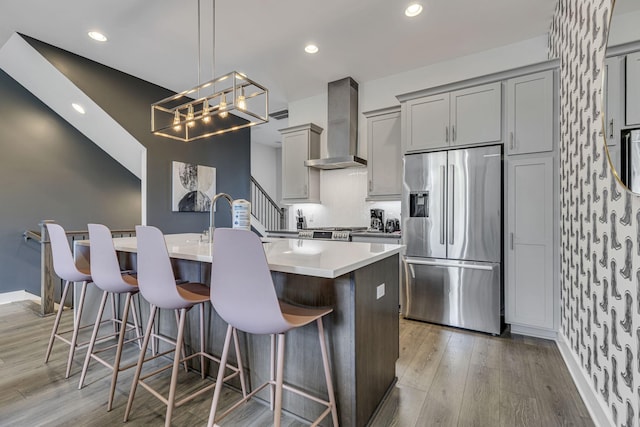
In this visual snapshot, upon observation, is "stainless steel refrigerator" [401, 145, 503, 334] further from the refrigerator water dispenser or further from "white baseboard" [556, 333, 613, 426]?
"white baseboard" [556, 333, 613, 426]

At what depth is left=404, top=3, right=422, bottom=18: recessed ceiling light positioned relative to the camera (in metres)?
2.74

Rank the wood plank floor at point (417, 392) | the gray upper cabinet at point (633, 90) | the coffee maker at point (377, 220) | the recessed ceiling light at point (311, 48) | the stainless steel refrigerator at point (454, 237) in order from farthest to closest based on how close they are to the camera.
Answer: the coffee maker at point (377, 220) → the recessed ceiling light at point (311, 48) → the stainless steel refrigerator at point (454, 237) → the wood plank floor at point (417, 392) → the gray upper cabinet at point (633, 90)

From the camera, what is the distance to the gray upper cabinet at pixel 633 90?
1.18 metres

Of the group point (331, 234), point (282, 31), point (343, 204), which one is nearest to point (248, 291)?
point (331, 234)

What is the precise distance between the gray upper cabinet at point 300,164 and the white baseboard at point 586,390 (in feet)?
11.2

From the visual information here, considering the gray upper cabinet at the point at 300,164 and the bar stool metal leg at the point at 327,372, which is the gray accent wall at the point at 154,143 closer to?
the gray upper cabinet at the point at 300,164

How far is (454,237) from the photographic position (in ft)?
10.1

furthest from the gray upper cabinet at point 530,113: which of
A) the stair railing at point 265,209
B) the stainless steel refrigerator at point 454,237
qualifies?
the stair railing at point 265,209

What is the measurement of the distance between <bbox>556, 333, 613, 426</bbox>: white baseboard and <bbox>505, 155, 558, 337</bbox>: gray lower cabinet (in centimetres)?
31

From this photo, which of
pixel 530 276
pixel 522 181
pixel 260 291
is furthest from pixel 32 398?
pixel 522 181

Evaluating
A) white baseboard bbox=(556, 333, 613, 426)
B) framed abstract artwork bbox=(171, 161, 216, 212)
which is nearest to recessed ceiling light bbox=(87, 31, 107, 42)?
framed abstract artwork bbox=(171, 161, 216, 212)

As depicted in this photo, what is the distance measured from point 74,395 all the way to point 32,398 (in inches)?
9.7

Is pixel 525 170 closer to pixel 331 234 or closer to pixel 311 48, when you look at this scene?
pixel 331 234

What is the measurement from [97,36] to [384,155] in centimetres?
362
